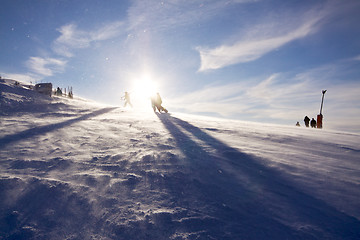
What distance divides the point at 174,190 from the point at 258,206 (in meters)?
0.99

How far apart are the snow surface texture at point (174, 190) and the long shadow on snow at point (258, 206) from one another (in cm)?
1

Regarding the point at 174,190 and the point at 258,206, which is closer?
the point at 258,206

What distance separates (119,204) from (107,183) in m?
0.48

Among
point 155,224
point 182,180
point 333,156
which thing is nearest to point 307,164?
point 333,156

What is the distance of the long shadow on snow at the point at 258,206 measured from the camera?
6.08 ft

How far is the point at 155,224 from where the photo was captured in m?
1.94

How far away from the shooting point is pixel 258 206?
2197 mm

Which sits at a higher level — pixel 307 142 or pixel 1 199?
pixel 307 142

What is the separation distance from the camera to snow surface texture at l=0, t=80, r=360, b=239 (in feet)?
6.21

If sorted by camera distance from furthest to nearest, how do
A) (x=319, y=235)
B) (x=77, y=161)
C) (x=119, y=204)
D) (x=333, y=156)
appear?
1. (x=333, y=156)
2. (x=77, y=161)
3. (x=119, y=204)
4. (x=319, y=235)

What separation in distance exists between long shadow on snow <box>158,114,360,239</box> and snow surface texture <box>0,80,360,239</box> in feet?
0.04

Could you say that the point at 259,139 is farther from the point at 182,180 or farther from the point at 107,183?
the point at 107,183

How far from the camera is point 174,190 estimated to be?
2459 mm

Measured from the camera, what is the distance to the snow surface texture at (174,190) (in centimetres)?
189
